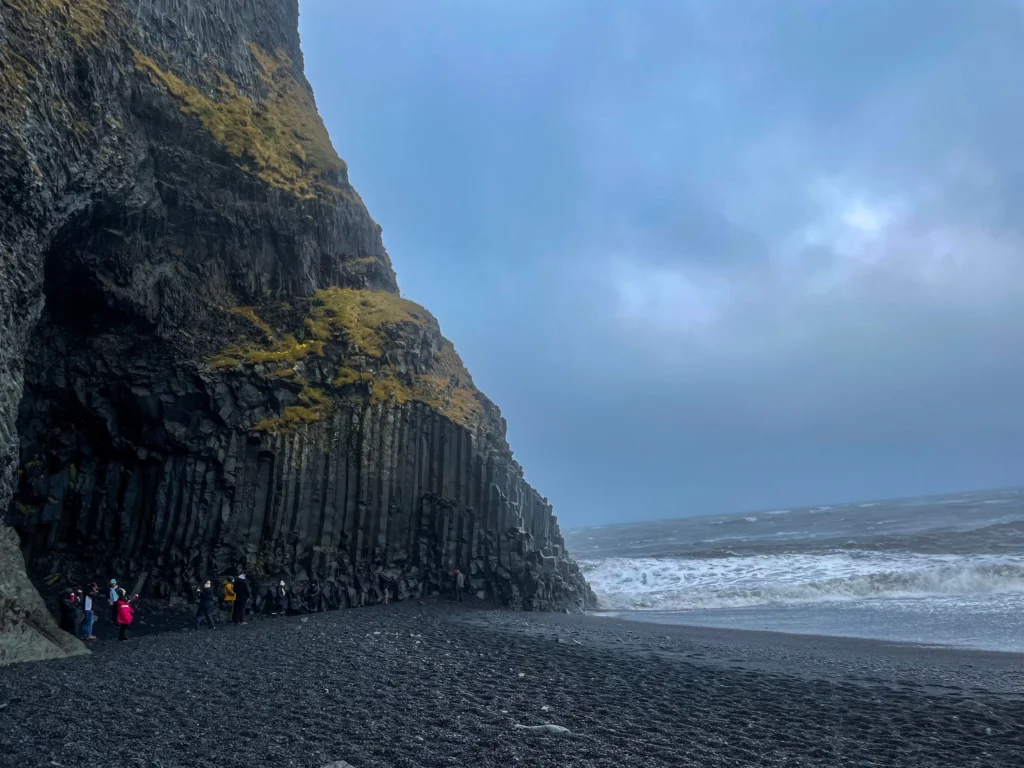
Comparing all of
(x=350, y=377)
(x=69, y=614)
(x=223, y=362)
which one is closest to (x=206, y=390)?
(x=223, y=362)

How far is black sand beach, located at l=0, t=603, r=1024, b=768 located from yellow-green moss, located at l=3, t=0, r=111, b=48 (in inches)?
741

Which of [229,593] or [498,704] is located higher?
[229,593]

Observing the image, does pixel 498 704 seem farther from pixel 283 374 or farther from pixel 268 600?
pixel 283 374

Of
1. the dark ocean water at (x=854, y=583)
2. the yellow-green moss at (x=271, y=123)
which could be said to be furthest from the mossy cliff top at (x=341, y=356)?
the dark ocean water at (x=854, y=583)

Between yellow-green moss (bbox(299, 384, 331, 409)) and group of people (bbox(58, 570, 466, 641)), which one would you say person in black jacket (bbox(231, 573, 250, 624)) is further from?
yellow-green moss (bbox(299, 384, 331, 409))

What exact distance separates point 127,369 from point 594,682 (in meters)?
23.1

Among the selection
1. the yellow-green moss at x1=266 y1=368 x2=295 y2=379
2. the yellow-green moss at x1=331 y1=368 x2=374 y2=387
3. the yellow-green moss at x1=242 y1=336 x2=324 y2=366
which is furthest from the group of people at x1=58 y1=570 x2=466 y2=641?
the yellow-green moss at x1=242 y1=336 x2=324 y2=366

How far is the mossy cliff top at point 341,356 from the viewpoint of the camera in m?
29.7

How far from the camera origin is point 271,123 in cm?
3678

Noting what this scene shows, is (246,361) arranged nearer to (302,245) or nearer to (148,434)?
(148,434)

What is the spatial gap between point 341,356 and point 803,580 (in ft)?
89.9

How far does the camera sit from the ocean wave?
3491 centimetres

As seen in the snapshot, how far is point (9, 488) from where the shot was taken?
19031mm

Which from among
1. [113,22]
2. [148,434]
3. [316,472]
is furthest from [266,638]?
[113,22]
